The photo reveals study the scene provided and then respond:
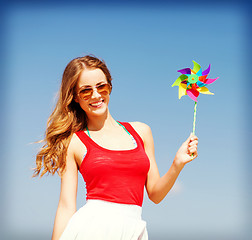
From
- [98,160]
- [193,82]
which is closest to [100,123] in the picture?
[98,160]

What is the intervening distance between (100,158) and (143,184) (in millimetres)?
494

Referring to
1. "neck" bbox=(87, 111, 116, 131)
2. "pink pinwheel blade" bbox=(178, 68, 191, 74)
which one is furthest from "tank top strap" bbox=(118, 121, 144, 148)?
"pink pinwheel blade" bbox=(178, 68, 191, 74)

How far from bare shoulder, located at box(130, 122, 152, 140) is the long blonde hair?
528mm

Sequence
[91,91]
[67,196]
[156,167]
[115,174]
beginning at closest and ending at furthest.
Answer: [115,174], [67,196], [91,91], [156,167]

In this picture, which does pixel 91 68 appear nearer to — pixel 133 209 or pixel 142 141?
pixel 142 141

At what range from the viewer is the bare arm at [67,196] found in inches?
157

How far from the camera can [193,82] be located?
4176 mm

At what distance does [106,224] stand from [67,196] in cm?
53

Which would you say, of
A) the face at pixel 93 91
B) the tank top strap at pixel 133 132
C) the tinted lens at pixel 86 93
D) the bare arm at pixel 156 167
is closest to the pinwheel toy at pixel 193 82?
the bare arm at pixel 156 167

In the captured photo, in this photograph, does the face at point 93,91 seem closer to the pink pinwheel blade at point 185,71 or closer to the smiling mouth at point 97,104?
the smiling mouth at point 97,104

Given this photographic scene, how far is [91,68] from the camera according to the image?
166 inches

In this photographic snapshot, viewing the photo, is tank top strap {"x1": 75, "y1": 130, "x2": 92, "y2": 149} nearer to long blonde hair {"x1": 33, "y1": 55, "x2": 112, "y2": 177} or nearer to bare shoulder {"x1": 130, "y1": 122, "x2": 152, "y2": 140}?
long blonde hair {"x1": 33, "y1": 55, "x2": 112, "y2": 177}

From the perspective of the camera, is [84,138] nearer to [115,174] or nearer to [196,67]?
[115,174]

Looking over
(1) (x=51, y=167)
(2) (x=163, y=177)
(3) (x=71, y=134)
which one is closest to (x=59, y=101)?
(3) (x=71, y=134)
